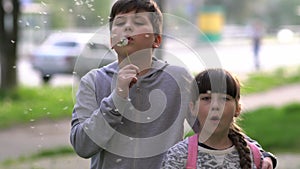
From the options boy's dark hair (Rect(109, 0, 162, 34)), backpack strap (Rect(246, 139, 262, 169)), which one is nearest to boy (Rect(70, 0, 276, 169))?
boy's dark hair (Rect(109, 0, 162, 34))

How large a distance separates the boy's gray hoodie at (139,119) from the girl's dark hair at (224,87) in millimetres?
90

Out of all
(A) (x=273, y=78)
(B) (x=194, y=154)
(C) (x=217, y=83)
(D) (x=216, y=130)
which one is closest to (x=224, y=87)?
(C) (x=217, y=83)

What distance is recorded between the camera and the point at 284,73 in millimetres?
22641

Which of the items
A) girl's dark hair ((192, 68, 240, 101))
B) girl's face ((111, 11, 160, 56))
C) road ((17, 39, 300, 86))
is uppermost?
girl's face ((111, 11, 160, 56))

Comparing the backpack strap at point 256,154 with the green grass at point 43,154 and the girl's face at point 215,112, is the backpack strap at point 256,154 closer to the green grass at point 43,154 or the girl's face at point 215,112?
the girl's face at point 215,112

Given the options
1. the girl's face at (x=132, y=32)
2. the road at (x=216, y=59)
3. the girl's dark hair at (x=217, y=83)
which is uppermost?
the girl's face at (x=132, y=32)

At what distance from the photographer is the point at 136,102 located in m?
2.63

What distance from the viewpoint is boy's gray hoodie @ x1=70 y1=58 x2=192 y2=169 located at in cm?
262

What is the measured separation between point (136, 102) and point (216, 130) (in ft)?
1.04

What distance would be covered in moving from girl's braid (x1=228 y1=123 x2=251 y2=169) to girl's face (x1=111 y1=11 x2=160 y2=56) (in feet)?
1.41

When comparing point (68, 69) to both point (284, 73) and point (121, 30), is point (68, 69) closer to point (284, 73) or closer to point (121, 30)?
point (284, 73)

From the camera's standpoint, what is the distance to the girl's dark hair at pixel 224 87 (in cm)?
254

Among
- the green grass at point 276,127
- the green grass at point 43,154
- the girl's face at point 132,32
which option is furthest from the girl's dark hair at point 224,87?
the green grass at point 43,154

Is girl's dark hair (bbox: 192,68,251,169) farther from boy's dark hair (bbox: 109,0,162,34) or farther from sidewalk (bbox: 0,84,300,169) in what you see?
sidewalk (bbox: 0,84,300,169)
